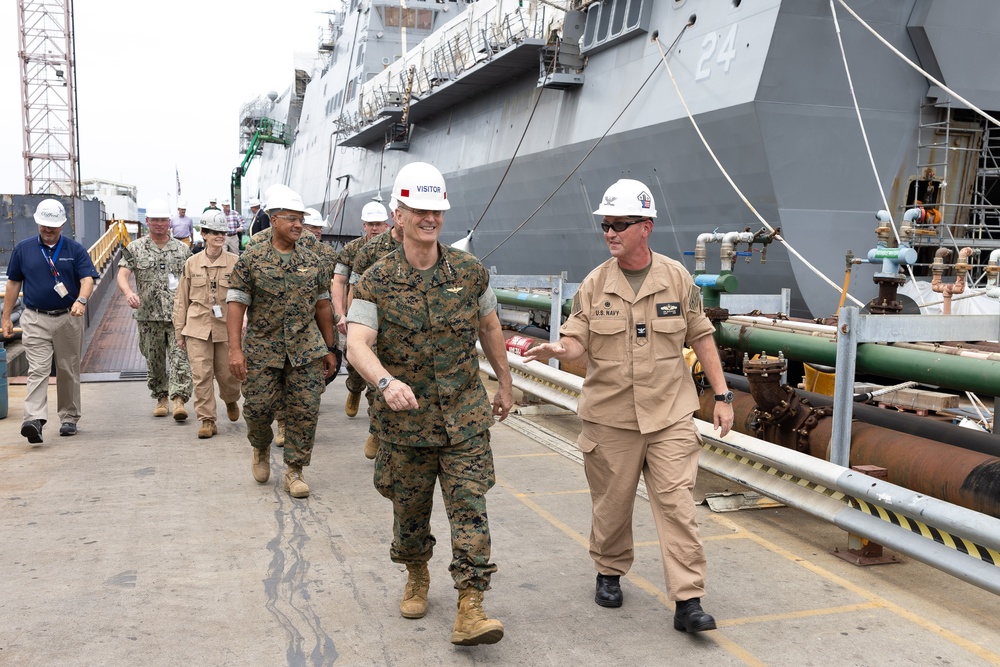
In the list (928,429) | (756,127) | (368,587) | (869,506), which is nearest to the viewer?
(368,587)

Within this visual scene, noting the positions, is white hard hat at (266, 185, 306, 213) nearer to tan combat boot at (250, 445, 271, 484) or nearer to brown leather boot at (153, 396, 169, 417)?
tan combat boot at (250, 445, 271, 484)

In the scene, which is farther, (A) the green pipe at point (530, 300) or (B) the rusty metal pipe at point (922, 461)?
(A) the green pipe at point (530, 300)

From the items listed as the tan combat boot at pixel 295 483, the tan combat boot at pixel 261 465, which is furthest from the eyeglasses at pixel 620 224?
the tan combat boot at pixel 261 465

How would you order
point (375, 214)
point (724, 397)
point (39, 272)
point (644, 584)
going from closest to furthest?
point (724, 397) → point (644, 584) → point (39, 272) → point (375, 214)

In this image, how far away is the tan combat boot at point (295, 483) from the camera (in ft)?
18.7

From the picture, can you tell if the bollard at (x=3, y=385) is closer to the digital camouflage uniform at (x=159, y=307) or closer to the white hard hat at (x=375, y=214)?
the digital camouflage uniform at (x=159, y=307)

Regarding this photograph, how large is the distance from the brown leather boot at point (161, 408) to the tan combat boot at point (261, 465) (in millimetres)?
2929

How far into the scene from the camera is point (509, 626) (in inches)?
146

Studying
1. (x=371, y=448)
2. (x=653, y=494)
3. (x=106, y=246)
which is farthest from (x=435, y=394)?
(x=106, y=246)

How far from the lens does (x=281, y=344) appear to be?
18.9 feet

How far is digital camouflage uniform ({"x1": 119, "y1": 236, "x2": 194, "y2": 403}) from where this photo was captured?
823 centimetres

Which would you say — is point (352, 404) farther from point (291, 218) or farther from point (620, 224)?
point (620, 224)

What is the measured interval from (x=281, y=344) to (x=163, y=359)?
10.7ft

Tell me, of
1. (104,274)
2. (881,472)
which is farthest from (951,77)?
(104,274)
